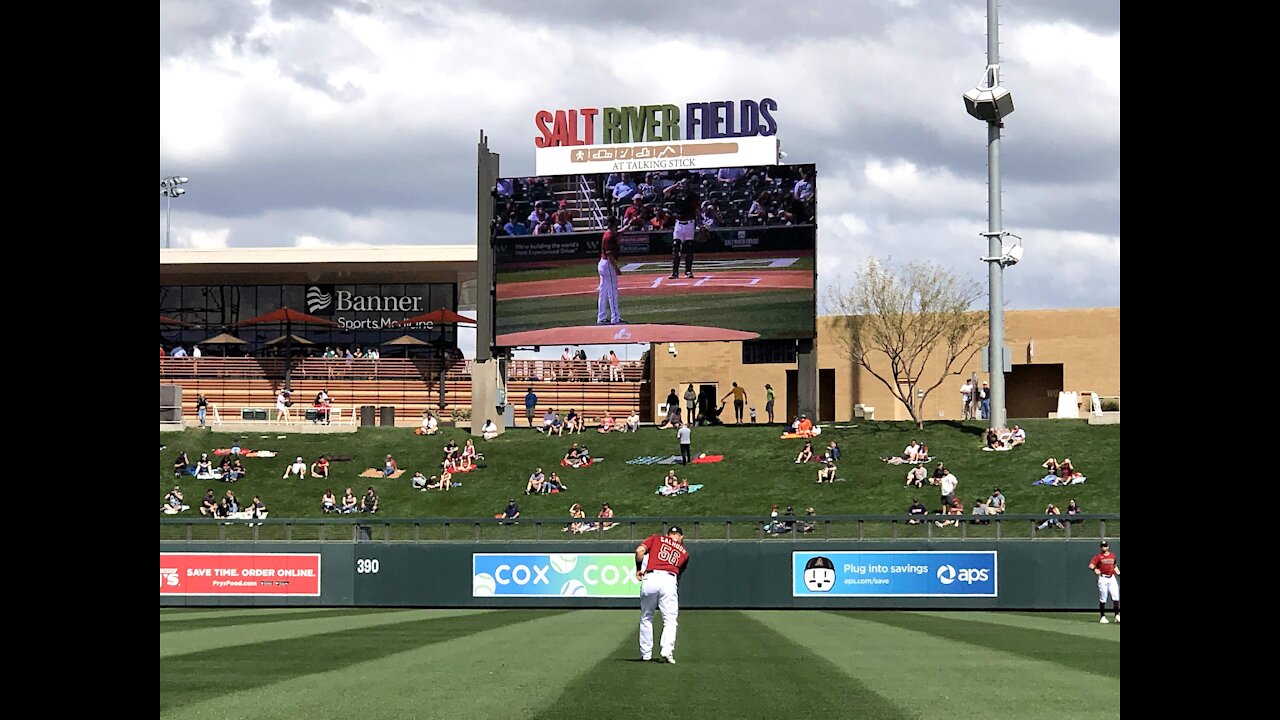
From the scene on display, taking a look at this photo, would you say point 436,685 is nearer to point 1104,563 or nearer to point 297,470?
point 1104,563

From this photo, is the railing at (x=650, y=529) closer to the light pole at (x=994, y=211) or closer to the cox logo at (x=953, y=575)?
the cox logo at (x=953, y=575)

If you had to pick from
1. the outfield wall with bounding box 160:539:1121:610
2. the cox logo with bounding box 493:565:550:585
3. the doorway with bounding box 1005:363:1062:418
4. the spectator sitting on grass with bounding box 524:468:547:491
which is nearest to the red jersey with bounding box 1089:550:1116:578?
the outfield wall with bounding box 160:539:1121:610

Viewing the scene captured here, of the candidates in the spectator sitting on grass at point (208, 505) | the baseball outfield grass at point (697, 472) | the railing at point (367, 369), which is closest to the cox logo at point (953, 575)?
the baseball outfield grass at point (697, 472)

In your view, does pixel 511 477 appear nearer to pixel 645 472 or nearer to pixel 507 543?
pixel 645 472

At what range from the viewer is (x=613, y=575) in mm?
31422

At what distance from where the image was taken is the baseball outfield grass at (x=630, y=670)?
40.2ft

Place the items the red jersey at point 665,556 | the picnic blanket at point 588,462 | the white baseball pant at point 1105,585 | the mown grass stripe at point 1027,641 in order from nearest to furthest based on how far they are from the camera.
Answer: the red jersey at point 665,556 < the mown grass stripe at point 1027,641 < the white baseball pant at point 1105,585 < the picnic blanket at point 588,462

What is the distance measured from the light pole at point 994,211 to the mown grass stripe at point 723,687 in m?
26.7

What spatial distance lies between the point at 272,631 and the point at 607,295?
23.4 m

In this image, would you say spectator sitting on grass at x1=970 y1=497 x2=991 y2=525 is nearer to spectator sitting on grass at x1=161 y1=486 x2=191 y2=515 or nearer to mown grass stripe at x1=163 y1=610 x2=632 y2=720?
mown grass stripe at x1=163 y1=610 x2=632 y2=720

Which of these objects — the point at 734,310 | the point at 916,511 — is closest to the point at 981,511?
the point at 916,511
